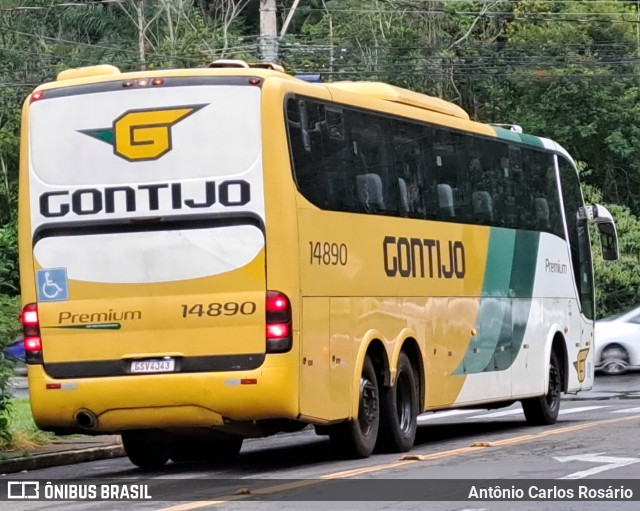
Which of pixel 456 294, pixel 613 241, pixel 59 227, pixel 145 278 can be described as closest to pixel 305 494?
pixel 145 278

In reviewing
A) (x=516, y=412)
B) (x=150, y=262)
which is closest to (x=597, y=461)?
(x=150, y=262)

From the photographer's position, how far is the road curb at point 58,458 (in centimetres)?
1511

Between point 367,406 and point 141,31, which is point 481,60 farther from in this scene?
point 367,406

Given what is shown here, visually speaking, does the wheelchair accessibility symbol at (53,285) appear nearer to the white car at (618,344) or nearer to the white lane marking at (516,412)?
the white lane marking at (516,412)

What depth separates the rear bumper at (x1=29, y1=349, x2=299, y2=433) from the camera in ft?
42.6

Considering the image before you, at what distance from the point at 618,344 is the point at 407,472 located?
20036 millimetres

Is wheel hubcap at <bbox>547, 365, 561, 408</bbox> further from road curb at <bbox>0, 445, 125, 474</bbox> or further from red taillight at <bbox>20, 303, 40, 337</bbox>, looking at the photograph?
red taillight at <bbox>20, 303, 40, 337</bbox>

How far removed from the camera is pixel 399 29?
46.1m

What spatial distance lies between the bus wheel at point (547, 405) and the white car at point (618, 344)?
1151cm

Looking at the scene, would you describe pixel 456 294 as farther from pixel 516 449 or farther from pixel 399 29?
pixel 399 29

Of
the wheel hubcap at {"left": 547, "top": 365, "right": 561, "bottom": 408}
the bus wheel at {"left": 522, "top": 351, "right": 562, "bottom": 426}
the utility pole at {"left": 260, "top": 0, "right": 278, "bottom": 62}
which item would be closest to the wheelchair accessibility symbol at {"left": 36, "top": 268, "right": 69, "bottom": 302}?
the bus wheel at {"left": 522, "top": 351, "right": 562, "bottom": 426}

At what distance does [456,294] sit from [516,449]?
2.58 metres

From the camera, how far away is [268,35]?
960 inches

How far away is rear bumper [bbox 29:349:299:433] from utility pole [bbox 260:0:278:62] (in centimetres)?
1110
